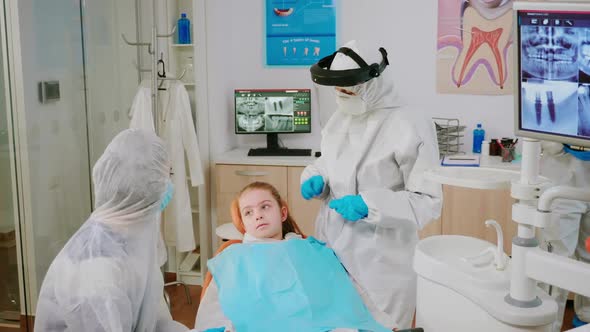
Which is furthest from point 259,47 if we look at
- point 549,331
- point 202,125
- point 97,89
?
point 549,331

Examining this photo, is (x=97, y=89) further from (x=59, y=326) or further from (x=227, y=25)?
(x=59, y=326)

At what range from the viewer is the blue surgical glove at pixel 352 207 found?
2158 mm

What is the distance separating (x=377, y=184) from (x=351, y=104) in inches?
12.2

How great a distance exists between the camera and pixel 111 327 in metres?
1.72

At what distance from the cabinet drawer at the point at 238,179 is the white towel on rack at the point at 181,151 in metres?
0.21

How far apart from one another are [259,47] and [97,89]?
1241 mm

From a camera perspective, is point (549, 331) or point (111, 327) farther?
point (111, 327)

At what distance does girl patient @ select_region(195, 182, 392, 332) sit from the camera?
198 centimetres

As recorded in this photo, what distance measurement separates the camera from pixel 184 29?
4023 millimetres

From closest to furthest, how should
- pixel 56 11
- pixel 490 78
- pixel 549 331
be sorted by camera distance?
pixel 549 331 → pixel 56 11 → pixel 490 78

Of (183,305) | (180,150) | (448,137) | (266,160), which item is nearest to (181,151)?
(180,150)

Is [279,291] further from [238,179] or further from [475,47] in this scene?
[475,47]

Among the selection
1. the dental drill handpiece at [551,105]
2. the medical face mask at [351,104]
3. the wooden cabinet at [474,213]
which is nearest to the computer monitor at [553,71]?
the dental drill handpiece at [551,105]

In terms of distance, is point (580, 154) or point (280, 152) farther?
point (280, 152)
